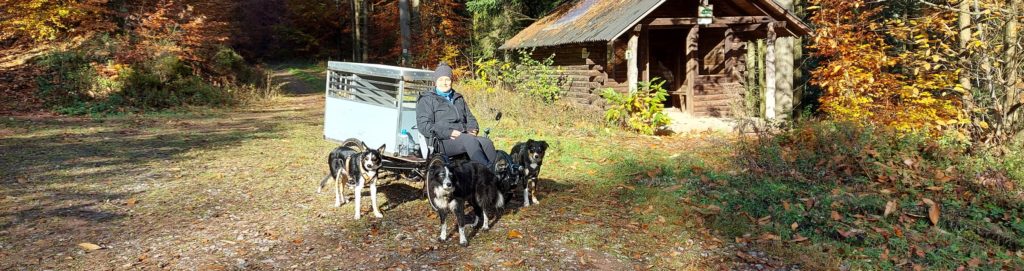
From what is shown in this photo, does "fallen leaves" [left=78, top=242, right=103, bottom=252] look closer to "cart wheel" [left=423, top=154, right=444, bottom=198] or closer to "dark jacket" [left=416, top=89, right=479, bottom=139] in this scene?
"cart wheel" [left=423, top=154, right=444, bottom=198]

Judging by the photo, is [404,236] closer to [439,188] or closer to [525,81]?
[439,188]

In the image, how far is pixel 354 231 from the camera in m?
6.60

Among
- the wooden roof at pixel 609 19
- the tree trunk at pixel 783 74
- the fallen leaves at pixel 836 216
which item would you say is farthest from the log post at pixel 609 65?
the fallen leaves at pixel 836 216

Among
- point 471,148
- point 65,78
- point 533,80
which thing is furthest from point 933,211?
point 65,78

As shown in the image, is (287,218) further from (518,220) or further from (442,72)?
(518,220)

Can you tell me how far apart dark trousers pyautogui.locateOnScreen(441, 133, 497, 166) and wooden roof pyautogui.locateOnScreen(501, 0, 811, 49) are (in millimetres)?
7480

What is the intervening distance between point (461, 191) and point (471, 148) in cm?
87

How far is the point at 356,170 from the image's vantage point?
6949 mm

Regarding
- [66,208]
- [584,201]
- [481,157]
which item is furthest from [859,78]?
[66,208]

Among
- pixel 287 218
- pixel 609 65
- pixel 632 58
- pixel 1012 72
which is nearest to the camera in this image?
pixel 287 218

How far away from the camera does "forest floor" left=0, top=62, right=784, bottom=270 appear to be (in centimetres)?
573

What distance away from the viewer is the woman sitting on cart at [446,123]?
692cm

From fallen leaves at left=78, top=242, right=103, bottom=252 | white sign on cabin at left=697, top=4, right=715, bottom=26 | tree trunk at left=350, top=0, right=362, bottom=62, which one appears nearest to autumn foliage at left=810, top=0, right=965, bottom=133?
white sign on cabin at left=697, top=4, right=715, bottom=26

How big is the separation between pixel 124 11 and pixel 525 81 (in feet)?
43.3
